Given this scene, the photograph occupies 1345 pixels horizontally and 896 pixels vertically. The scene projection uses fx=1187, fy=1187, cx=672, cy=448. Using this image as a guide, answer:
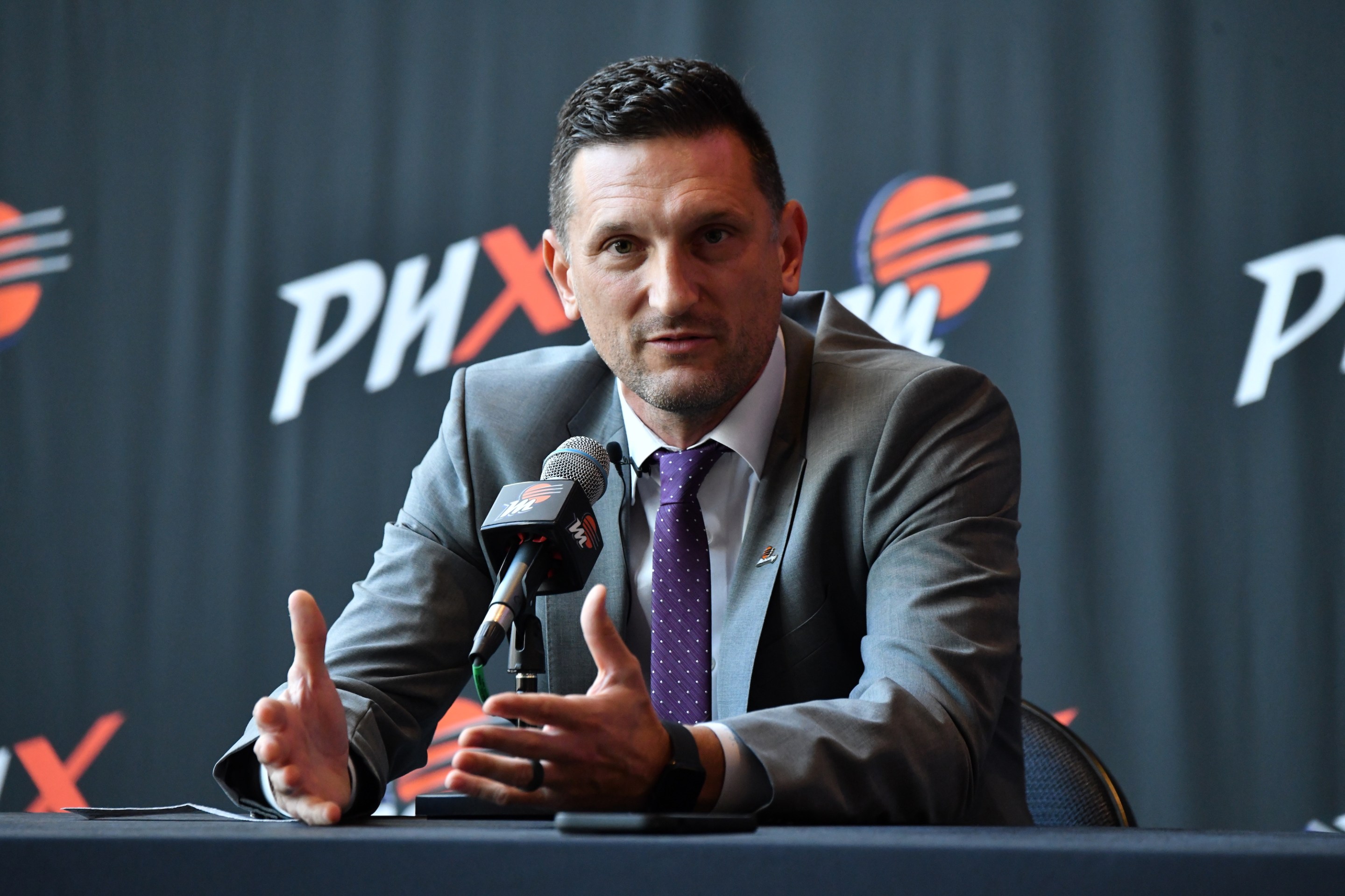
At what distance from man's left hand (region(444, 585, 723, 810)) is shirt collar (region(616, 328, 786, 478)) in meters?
0.68

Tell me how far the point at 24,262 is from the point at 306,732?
8.61 feet

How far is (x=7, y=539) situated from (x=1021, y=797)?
277 centimetres

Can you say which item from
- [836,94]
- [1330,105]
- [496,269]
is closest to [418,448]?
[496,269]

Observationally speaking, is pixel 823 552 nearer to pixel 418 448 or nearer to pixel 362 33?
pixel 418 448

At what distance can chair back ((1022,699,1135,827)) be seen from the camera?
1.57m

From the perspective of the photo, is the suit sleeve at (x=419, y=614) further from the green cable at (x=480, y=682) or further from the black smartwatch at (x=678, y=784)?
the black smartwatch at (x=678, y=784)

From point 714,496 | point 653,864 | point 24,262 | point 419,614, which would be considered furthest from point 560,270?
point 24,262

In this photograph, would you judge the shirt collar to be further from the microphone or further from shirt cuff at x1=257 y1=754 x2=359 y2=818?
shirt cuff at x1=257 y1=754 x2=359 y2=818

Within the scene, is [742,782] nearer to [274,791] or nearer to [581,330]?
[274,791]

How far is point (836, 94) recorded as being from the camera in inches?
121

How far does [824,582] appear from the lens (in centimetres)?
159

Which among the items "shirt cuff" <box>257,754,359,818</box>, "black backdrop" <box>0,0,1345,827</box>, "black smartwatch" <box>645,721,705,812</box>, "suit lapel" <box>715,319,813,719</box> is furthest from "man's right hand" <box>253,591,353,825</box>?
"black backdrop" <box>0,0,1345,827</box>

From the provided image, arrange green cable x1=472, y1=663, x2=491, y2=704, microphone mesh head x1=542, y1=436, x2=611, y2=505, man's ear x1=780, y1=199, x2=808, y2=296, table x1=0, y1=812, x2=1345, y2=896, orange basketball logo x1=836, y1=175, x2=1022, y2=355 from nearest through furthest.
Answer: table x1=0, y1=812, x2=1345, y2=896, green cable x1=472, y1=663, x2=491, y2=704, microphone mesh head x1=542, y1=436, x2=611, y2=505, man's ear x1=780, y1=199, x2=808, y2=296, orange basketball logo x1=836, y1=175, x2=1022, y2=355

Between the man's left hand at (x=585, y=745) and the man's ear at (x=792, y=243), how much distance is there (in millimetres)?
907
